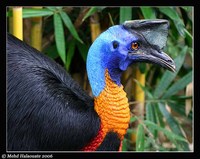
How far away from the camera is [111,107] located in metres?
1.86

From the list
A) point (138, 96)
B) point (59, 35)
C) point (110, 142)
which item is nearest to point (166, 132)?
point (138, 96)

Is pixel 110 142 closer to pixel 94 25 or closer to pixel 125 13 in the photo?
pixel 125 13

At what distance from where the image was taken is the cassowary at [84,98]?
1808 millimetres

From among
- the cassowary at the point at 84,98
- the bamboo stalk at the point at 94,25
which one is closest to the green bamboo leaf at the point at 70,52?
the bamboo stalk at the point at 94,25

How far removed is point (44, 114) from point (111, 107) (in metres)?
0.20

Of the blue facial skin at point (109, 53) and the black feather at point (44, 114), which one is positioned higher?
the blue facial skin at point (109, 53)

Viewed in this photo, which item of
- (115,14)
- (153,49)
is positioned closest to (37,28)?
(115,14)

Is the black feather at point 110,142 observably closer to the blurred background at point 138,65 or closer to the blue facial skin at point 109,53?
the blue facial skin at point 109,53

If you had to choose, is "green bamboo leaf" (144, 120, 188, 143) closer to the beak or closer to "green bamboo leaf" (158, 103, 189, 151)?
"green bamboo leaf" (158, 103, 189, 151)

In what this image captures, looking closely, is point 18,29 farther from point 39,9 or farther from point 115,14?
point 115,14

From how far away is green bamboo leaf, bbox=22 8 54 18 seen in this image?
2311 mm

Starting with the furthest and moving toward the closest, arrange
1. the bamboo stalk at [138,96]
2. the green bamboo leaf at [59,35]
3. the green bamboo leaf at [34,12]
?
the bamboo stalk at [138,96]
the green bamboo leaf at [59,35]
the green bamboo leaf at [34,12]

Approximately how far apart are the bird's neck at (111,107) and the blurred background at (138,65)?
0.56 metres

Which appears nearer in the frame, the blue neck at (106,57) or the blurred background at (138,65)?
the blue neck at (106,57)
